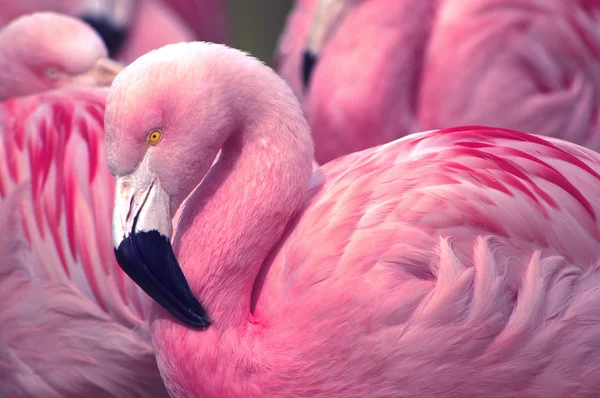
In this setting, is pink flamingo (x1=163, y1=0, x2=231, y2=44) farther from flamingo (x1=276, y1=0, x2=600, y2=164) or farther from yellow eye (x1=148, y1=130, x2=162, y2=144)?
yellow eye (x1=148, y1=130, x2=162, y2=144)

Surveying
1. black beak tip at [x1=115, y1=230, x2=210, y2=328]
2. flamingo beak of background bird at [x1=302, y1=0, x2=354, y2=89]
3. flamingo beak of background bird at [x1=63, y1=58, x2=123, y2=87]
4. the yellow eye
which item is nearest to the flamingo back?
black beak tip at [x1=115, y1=230, x2=210, y2=328]

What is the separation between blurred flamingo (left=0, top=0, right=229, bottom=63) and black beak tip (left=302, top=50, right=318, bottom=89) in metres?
0.79

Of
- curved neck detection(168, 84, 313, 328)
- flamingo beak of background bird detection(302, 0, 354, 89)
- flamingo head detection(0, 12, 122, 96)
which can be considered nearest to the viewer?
curved neck detection(168, 84, 313, 328)

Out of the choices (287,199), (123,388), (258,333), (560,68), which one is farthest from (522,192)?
(560,68)

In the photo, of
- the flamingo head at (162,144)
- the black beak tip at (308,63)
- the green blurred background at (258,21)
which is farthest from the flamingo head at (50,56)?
the green blurred background at (258,21)

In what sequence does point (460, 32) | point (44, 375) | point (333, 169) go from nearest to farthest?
point (333, 169) < point (44, 375) < point (460, 32)

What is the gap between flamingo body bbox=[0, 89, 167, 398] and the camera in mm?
A: 2637

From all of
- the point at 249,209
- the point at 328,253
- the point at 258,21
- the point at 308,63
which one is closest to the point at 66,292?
the point at 249,209

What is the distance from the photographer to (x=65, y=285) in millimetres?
2646

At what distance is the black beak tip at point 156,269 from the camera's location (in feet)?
6.27

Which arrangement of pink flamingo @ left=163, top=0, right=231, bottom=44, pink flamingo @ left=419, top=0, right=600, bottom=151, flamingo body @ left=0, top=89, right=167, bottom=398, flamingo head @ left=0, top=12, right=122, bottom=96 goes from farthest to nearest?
pink flamingo @ left=163, top=0, right=231, bottom=44
pink flamingo @ left=419, top=0, right=600, bottom=151
flamingo head @ left=0, top=12, right=122, bottom=96
flamingo body @ left=0, top=89, right=167, bottom=398

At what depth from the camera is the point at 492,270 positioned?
200 centimetres

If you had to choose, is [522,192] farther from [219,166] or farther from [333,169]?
[219,166]

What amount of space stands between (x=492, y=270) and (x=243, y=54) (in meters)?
0.75
